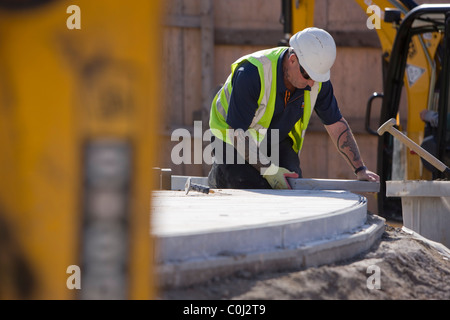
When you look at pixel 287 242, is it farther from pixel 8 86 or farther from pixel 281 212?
pixel 8 86

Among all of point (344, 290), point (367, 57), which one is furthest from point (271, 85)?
point (367, 57)

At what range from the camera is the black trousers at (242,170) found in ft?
19.9

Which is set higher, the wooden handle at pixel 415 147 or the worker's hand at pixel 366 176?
the wooden handle at pixel 415 147

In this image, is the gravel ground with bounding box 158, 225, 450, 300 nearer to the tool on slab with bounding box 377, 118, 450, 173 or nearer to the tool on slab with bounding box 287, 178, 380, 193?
the tool on slab with bounding box 377, 118, 450, 173

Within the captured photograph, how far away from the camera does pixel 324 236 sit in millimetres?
3637

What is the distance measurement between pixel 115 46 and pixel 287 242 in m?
2.32

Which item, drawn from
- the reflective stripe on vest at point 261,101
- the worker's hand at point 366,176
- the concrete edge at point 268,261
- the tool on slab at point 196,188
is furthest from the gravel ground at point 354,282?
the reflective stripe on vest at point 261,101

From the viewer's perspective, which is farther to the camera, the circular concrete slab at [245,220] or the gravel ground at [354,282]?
the circular concrete slab at [245,220]

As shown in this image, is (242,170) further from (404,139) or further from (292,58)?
(404,139)

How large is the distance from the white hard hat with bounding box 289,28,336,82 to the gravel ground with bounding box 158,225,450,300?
1.88 m

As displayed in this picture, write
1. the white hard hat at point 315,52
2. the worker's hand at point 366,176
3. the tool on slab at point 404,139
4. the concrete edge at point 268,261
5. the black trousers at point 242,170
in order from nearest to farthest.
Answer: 1. the concrete edge at point 268,261
2. the tool on slab at point 404,139
3. the white hard hat at point 315,52
4. the worker's hand at point 366,176
5. the black trousers at point 242,170

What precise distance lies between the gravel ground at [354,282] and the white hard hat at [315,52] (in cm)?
188

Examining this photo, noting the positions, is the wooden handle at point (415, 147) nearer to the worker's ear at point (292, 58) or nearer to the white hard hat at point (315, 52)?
the white hard hat at point (315, 52)

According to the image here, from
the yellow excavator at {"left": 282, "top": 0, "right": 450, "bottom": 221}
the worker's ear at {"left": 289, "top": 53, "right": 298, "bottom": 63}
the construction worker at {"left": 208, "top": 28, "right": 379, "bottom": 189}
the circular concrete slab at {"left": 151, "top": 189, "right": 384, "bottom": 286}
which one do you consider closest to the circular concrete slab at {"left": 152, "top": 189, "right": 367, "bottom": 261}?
the circular concrete slab at {"left": 151, "top": 189, "right": 384, "bottom": 286}
